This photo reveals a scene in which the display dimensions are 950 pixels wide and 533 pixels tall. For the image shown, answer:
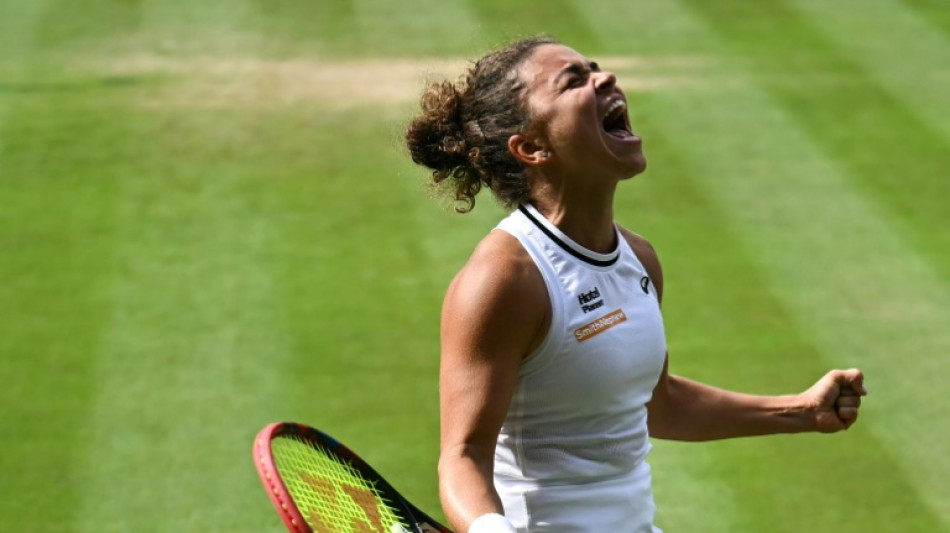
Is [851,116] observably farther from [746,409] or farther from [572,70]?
[572,70]

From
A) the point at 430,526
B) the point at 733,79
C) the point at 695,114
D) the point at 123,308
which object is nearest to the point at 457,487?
the point at 430,526

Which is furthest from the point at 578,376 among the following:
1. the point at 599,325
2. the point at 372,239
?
the point at 372,239

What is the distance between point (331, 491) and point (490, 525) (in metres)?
0.80

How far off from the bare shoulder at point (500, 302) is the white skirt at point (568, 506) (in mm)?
336

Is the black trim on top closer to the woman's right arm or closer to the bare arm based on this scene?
the woman's right arm

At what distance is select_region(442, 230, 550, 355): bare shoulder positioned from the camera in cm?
309

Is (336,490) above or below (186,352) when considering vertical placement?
above

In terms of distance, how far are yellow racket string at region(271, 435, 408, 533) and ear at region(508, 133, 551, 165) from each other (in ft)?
2.75

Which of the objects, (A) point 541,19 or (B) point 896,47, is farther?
(A) point 541,19

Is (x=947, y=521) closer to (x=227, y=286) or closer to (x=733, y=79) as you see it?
(x=227, y=286)

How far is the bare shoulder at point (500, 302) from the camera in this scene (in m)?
3.09

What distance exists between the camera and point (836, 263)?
787 centimetres

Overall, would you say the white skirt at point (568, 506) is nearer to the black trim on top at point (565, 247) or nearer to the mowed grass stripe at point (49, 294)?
the black trim on top at point (565, 247)

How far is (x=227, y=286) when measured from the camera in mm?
7582
